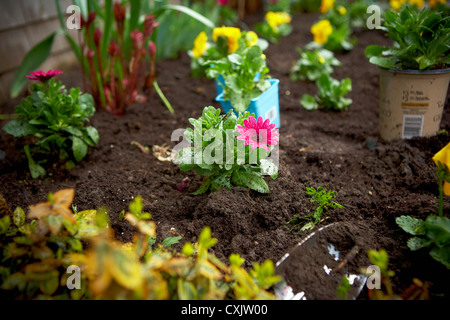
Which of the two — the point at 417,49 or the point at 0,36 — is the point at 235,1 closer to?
the point at 0,36

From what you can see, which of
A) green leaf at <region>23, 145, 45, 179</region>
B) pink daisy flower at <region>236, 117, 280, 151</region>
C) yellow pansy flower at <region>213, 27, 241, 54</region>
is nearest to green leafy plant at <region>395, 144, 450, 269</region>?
pink daisy flower at <region>236, 117, 280, 151</region>

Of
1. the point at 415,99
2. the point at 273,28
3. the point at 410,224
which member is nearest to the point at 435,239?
the point at 410,224

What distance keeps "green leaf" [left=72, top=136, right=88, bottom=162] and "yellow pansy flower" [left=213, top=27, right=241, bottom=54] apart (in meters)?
0.97

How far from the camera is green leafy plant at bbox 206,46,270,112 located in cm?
170

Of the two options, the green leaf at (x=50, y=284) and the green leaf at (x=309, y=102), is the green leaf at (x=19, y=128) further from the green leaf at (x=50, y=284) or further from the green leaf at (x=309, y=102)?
the green leaf at (x=309, y=102)

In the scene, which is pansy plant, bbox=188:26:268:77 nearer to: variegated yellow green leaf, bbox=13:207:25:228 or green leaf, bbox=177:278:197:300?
variegated yellow green leaf, bbox=13:207:25:228

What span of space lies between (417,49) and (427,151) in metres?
0.51

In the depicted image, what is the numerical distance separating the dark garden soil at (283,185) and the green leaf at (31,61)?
0.21 meters

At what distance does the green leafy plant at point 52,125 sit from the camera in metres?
1.65

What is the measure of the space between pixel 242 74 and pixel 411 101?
870 millimetres

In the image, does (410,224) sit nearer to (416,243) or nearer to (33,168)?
(416,243)

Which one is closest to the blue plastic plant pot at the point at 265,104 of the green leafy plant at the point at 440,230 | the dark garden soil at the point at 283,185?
the dark garden soil at the point at 283,185

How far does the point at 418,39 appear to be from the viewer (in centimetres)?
167
